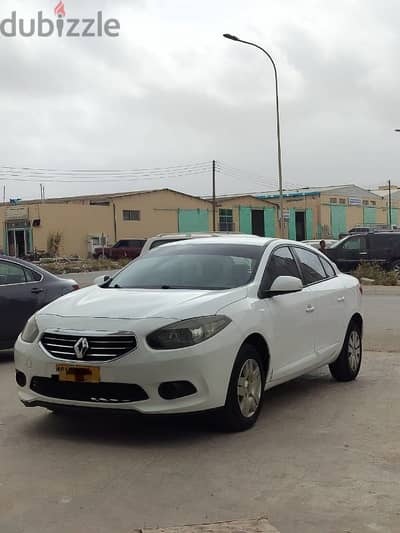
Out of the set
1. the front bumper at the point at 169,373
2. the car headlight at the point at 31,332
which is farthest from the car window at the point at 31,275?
the front bumper at the point at 169,373

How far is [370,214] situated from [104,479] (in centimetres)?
8801

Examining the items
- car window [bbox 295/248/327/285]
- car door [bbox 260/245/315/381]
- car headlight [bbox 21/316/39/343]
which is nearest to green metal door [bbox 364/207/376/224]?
car window [bbox 295/248/327/285]

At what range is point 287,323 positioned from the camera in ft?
21.3

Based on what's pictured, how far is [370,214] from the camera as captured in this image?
8950 cm

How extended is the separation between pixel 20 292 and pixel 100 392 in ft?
15.2

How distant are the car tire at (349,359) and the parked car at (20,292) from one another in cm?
419

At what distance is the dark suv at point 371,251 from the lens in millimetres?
25875

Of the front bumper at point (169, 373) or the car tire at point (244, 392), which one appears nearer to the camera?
the front bumper at point (169, 373)

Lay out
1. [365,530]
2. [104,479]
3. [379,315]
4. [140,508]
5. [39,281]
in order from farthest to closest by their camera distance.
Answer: [379,315], [39,281], [104,479], [140,508], [365,530]

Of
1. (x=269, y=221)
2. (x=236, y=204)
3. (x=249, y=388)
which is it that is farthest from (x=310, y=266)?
(x=269, y=221)

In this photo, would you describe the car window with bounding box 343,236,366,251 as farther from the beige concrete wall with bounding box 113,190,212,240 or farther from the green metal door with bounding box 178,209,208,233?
the green metal door with bounding box 178,209,208,233

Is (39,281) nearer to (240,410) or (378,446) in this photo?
(240,410)

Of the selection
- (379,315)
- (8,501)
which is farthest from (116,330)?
(379,315)

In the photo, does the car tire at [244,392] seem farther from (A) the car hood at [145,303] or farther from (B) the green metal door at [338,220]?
(B) the green metal door at [338,220]
